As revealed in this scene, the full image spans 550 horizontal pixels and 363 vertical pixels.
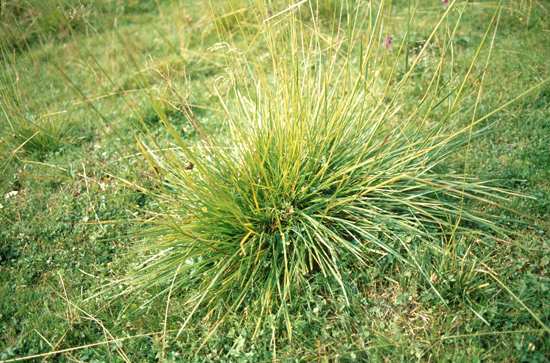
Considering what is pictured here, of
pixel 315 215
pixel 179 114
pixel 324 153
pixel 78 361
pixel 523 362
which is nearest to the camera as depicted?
pixel 523 362

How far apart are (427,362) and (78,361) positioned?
1654 mm

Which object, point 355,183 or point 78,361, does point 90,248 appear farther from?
point 355,183

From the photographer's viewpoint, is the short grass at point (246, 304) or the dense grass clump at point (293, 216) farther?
the dense grass clump at point (293, 216)

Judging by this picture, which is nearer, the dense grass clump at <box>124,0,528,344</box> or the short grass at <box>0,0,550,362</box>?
the short grass at <box>0,0,550,362</box>

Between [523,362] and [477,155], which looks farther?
[477,155]

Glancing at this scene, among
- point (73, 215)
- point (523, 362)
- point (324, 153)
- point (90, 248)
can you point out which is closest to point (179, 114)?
point (73, 215)

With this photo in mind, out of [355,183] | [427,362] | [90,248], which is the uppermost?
[355,183]

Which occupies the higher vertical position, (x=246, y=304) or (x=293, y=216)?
(x=293, y=216)

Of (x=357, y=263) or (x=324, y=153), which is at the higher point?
(x=324, y=153)

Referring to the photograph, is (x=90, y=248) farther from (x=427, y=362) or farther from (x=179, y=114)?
(x=427, y=362)

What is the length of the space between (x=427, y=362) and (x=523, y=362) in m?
0.38

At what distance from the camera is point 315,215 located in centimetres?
193

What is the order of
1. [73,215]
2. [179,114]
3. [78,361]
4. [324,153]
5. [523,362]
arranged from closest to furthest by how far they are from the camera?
[523,362] → [78,361] → [324,153] → [73,215] → [179,114]

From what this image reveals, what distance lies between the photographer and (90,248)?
7.89ft
